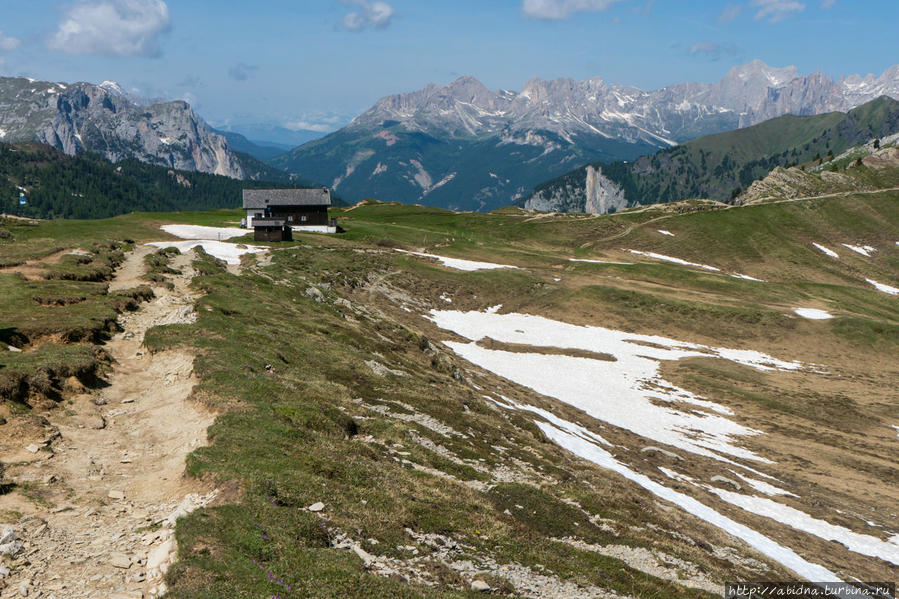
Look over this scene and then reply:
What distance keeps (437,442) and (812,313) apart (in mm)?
91302

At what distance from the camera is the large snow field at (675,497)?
26.4m

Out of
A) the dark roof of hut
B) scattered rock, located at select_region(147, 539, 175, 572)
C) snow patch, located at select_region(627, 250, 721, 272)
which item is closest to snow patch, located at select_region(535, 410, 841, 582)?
scattered rock, located at select_region(147, 539, 175, 572)

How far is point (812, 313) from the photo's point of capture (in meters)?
90.7

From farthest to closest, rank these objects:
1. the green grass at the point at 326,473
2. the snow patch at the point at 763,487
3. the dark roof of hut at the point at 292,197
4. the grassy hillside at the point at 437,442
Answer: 1. the dark roof of hut at the point at 292,197
2. the snow patch at the point at 763,487
3. the grassy hillside at the point at 437,442
4. the green grass at the point at 326,473

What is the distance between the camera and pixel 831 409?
5716 cm

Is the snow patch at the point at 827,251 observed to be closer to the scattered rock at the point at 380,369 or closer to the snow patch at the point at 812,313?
the snow patch at the point at 812,313

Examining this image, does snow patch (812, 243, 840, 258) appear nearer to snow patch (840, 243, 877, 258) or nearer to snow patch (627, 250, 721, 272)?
snow patch (840, 243, 877, 258)

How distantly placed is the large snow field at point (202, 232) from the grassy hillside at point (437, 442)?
292 inches

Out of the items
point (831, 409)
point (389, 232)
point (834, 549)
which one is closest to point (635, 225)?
point (389, 232)

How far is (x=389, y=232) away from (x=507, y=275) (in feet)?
131

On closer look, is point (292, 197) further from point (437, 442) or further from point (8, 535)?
point (8, 535)

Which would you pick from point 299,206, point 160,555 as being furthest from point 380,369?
point 299,206

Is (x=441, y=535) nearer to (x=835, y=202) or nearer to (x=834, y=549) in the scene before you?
(x=834, y=549)

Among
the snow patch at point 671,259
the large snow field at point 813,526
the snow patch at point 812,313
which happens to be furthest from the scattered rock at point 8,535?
the snow patch at point 671,259
